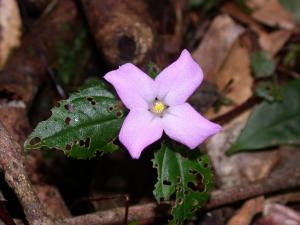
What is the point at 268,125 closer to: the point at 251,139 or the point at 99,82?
the point at 251,139

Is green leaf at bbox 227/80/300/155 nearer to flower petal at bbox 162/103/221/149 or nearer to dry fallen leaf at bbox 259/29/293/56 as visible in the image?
dry fallen leaf at bbox 259/29/293/56

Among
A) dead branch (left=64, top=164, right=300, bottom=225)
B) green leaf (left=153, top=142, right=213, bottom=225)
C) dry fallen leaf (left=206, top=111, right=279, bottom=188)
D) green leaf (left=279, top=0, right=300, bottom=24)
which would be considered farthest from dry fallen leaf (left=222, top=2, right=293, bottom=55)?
green leaf (left=153, top=142, right=213, bottom=225)

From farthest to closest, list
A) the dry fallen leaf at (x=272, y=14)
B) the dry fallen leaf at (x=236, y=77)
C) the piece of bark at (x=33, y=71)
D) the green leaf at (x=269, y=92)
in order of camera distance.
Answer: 1. the dry fallen leaf at (x=272, y=14)
2. the dry fallen leaf at (x=236, y=77)
3. the green leaf at (x=269, y=92)
4. the piece of bark at (x=33, y=71)

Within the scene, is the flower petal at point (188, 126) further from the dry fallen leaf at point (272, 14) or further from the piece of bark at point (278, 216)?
the dry fallen leaf at point (272, 14)

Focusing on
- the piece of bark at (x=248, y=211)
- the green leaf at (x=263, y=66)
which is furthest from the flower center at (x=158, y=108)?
the green leaf at (x=263, y=66)

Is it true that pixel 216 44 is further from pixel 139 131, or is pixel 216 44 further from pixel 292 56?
pixel 139 131

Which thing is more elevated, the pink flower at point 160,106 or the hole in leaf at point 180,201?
the pink flower at point 160,106
